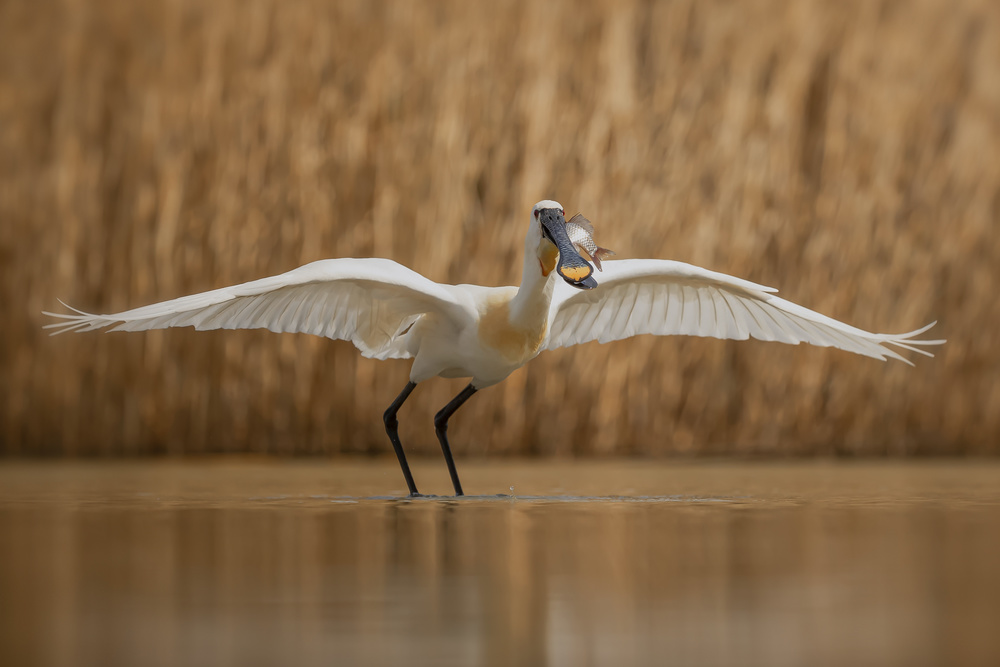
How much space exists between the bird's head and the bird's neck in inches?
0.6

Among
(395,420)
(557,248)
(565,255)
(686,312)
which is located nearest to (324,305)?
(395,420)

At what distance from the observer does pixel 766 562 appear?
2135 millimetres

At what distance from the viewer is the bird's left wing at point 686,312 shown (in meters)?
3.85

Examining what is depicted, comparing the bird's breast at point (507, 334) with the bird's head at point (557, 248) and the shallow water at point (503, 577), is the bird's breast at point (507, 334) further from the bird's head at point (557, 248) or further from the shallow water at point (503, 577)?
the shallow water at point (503, 577)

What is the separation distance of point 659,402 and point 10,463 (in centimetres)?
299

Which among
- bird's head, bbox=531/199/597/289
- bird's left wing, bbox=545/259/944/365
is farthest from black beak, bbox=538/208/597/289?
bird's left wing, bbox=545/259/944/365

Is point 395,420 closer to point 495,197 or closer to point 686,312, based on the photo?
point 686,312

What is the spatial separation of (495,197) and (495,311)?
2.10 meters

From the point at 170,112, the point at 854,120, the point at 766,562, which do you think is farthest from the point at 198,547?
the point at 854,120

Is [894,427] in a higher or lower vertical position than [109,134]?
lower

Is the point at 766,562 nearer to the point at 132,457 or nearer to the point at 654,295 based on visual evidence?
the point at 654,295

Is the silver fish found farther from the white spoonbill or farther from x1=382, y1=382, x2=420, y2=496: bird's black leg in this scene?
x1=382, y1=382, x2=420, y2=496: bird's black leg

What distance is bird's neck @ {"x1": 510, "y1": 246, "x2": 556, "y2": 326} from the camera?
3480mm

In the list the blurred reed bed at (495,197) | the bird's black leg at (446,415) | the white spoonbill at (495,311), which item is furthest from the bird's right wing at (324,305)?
the blurred reed bed at (495,197)
